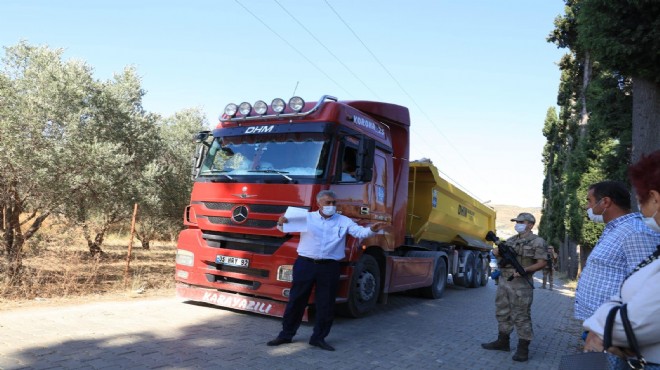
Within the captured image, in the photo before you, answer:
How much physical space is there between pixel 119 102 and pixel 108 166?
3.14 m

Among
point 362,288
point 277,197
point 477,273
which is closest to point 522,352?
point 362,288

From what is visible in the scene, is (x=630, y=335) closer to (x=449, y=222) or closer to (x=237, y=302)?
(x=237, y=302)

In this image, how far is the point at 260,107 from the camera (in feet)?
22.8

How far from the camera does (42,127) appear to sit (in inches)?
413

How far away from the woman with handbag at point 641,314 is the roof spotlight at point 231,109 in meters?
5.99

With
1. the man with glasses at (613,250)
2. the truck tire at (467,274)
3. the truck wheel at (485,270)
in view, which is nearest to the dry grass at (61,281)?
the man with glasses at (613,250)

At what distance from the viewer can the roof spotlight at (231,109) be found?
283 inches

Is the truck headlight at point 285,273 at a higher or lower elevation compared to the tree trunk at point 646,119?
lower

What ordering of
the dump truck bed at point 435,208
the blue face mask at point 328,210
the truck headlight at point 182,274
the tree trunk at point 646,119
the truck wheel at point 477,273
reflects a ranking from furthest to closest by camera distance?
1. the truck wheel at point 477,273
2. the dump truck bed at point 435,208
3. the tree trunk at point 646,119
4. the truck headlight at point 182,274
5. the blue face mask at point 328,210

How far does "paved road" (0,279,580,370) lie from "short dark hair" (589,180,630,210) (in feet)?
8.68

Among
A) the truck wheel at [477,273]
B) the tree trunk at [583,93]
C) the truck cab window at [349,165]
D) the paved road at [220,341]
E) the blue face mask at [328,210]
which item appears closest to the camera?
the paved road at [220,341]

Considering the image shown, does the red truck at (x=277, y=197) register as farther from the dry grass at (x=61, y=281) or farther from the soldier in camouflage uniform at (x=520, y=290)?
the dry grass at (x=61, y=281)

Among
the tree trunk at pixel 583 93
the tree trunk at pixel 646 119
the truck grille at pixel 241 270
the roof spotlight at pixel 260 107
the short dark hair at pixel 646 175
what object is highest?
the tree trunk at pixel 583 93

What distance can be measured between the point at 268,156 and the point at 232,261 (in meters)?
1.57
